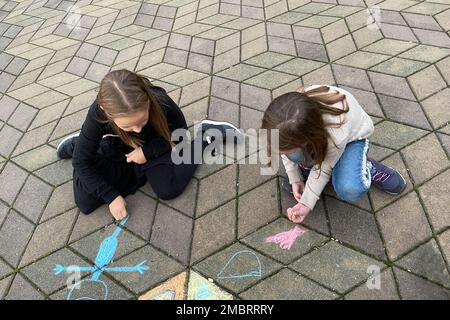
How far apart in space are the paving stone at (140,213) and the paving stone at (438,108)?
77.9 inches

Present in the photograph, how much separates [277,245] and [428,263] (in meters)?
0.77

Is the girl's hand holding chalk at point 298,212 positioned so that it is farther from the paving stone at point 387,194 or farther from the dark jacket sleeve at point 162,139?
the dark jacket sleeve at point 162,139

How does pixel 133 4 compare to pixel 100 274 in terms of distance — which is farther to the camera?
pixel 133 4

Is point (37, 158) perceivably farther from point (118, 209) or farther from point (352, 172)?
point (352, 172)

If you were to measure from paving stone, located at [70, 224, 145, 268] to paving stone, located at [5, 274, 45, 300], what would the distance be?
1.02 ft

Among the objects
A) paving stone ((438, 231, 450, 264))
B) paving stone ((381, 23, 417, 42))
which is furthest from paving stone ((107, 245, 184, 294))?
paving stone ((381, 23, 417, 42))

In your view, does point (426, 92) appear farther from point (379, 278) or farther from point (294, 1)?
point (294, 1)

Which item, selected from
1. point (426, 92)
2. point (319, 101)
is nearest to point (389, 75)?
point (426, 92)

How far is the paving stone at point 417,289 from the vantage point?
189 cm

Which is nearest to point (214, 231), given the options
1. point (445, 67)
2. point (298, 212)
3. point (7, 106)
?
point (298, 212)

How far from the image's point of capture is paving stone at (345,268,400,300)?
1936 mm

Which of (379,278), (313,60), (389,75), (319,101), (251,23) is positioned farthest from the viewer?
(251,23)
